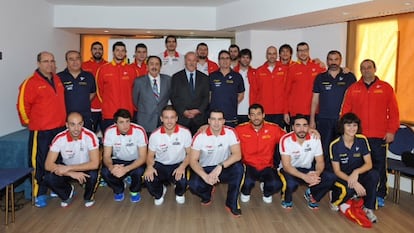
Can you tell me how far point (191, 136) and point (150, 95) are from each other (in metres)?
0.70

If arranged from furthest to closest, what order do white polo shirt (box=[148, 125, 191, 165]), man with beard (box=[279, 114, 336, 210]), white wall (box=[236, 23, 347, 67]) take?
white wall (box=[236, 23, 347, 67]) < white polo shirt (box=[148, 125, 191, 165]) < man with beard (box=[279, 114, 336, 210])

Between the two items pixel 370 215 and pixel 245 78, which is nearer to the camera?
pixel 370 215

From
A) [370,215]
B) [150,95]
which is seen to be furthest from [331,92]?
[150,95]

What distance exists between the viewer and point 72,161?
13.9 ft

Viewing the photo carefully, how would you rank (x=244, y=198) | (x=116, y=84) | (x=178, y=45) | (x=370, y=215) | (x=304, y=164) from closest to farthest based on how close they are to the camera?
1. (x=370, y=215)
2. (x=304, y=164)
3. (x=244, y=198)
4. (x=116, y=84)
5. (x=178, y=45)

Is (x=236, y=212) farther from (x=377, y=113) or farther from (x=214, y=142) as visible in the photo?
(x=377, y=113)

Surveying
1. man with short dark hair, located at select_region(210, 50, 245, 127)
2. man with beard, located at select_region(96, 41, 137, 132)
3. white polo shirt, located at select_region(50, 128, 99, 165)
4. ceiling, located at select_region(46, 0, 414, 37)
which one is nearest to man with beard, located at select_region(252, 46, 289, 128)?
man with short dark hair, located at select_region(210, 50, 245, 127)

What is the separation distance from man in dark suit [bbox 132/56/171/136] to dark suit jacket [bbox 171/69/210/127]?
14cm

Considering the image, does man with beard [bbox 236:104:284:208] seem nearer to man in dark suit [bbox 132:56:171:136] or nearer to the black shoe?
the black shoe

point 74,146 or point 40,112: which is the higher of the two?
point 40,112

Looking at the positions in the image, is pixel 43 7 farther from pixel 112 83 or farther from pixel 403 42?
pixel 403 42

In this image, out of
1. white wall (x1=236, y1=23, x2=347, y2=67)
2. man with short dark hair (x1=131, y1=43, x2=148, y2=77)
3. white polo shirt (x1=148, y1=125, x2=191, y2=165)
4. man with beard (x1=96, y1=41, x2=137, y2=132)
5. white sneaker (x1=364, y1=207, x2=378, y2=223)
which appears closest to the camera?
white sneaker (x1=364, y1=207, x2=378, y2=223)

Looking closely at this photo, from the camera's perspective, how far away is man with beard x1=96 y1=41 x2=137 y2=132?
4809mm

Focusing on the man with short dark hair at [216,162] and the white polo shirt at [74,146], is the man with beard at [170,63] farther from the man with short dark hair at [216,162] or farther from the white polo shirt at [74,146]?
the white polo shirt at [74,146]
